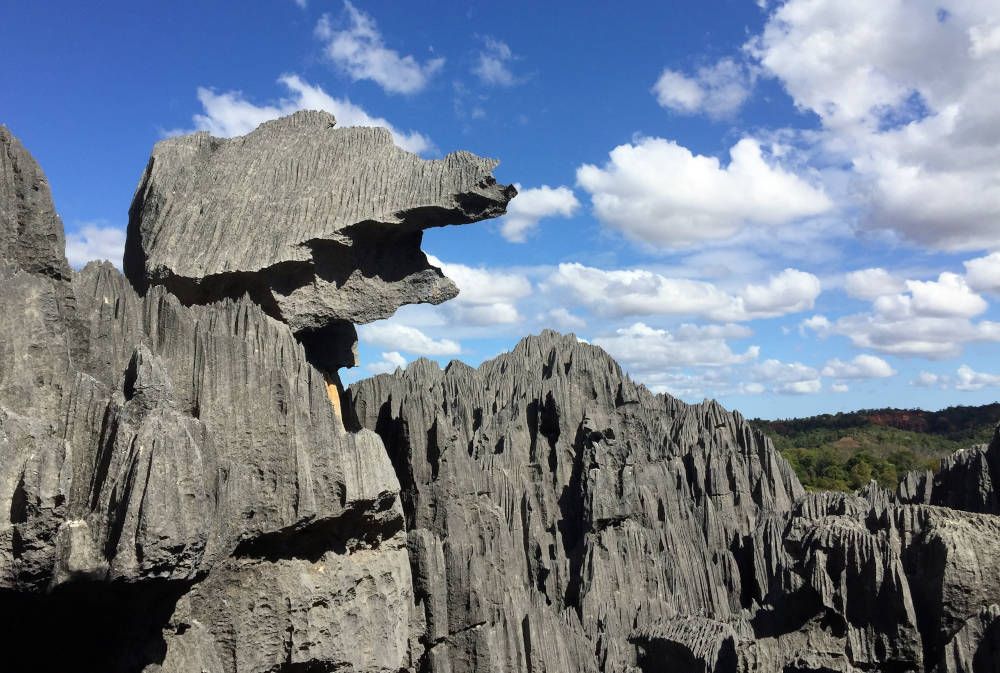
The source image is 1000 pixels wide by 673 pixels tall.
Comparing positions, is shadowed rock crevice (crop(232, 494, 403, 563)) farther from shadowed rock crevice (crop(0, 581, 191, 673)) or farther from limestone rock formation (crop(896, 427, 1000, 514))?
limestone rock formation (crop(896, 427, 1000, 514))

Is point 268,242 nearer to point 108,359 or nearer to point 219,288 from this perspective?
point 219,288

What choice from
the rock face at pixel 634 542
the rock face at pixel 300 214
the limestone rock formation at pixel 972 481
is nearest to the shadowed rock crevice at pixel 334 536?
the rock face at pixel 634 542

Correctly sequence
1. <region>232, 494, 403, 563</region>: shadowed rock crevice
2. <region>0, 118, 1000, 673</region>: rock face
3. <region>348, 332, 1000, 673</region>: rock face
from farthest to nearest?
<region>348, 332, 1000, 673</region>: rock face, <region>232, 494, 403, 563</region>: shadowed rock crevice, <region>0, 118, 1000, 673</region>: rock face

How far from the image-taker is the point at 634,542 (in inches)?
1226

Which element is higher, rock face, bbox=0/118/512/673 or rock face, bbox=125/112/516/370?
rock face, bbox=125/112/516/370

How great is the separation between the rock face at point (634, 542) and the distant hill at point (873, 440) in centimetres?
3599

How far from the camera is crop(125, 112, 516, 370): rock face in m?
13.0

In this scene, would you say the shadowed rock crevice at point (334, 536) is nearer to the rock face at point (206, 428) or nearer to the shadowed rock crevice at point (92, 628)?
the rock face at point (206, 428)

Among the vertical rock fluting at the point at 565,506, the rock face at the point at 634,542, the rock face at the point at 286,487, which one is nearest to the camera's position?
the rock face at the point at 286,487

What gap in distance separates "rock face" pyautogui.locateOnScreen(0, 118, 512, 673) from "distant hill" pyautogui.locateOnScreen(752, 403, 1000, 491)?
67.8 metres

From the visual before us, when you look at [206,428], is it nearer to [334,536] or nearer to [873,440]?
[334,536]

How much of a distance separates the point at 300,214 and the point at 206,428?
6.02 meters

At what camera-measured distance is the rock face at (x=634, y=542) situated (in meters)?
14.4

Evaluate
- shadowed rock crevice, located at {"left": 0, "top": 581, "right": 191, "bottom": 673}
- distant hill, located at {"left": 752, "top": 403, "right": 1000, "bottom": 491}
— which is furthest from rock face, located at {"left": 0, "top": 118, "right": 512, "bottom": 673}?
distant hill, located at {"left": 752, "top": 403, "right": 1000, "bottom": 491}
